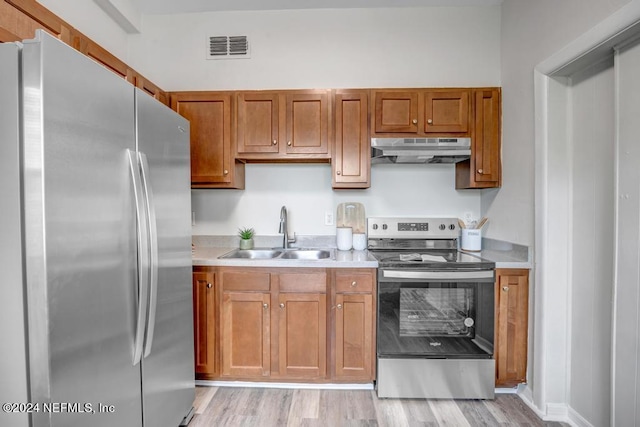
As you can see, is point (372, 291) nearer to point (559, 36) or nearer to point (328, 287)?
point (328, 287)

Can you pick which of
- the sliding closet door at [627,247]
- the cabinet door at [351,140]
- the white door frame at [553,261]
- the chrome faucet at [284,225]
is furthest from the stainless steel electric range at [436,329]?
the chrome faucet at [284,225]

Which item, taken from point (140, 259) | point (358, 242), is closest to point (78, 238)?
point (140, 259)

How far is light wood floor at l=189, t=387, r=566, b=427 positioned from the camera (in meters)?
1.79

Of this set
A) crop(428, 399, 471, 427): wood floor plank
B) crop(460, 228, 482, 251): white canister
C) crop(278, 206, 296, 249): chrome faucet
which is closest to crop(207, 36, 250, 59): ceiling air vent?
crop(278, 206, 296, 249): chrome faucet

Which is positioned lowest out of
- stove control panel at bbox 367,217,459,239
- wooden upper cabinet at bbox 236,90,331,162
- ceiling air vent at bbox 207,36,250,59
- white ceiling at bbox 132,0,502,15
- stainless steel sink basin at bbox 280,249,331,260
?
stainless steel sink basin at bbox 280,249,331,260

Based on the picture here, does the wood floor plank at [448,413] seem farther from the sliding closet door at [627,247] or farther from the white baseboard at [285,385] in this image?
the sliding closet door at [627,247]

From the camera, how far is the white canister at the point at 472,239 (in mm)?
2431

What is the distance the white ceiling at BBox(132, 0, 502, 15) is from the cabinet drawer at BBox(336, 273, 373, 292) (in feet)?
7.41

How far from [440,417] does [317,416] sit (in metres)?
0.77

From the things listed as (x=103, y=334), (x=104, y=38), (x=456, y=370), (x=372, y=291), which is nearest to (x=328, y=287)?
(x=372, y=291)

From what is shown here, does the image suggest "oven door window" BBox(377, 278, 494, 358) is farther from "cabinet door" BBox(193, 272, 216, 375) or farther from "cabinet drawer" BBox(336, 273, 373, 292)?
"cabinet door" BBox(193, 272, 216, 375)

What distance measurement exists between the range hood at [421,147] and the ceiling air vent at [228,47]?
1.42 metres

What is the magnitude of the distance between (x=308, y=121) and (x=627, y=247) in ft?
6.66

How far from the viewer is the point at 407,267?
6.52ft
